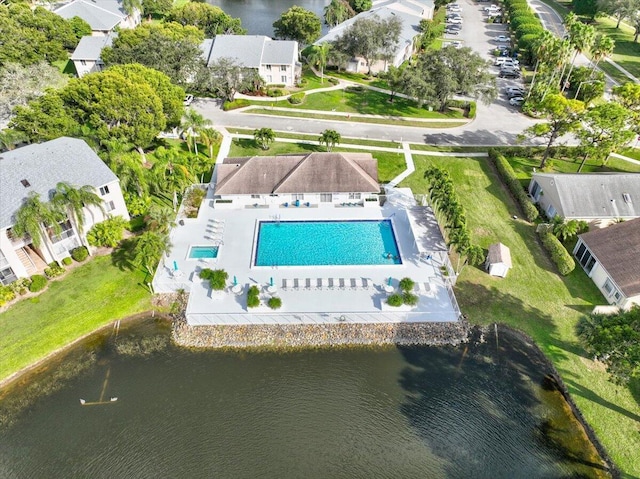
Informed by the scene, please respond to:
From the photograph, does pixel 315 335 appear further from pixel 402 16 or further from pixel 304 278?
pixel 402 16

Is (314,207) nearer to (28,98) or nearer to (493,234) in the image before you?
(493,234)

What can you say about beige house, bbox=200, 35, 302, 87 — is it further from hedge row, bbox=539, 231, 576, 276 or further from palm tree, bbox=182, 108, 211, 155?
hedge row, bbox=539, 231, 576, 276

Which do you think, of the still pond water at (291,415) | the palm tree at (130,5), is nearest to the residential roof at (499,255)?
the still pond water at (291,415)

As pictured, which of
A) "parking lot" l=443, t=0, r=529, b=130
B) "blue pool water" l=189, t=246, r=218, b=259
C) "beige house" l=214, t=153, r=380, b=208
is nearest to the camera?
"blue pool water" l=189, t=246, r=218, b=259

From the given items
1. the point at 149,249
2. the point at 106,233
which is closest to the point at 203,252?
the point at 149,249

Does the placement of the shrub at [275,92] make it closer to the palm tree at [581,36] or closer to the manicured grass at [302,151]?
the manicured grass at [302,151]

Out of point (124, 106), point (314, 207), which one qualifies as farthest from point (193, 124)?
point (314, 207)

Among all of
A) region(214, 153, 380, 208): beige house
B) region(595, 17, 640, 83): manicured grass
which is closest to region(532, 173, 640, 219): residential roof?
region(214, 153, 380, 208): beige house
